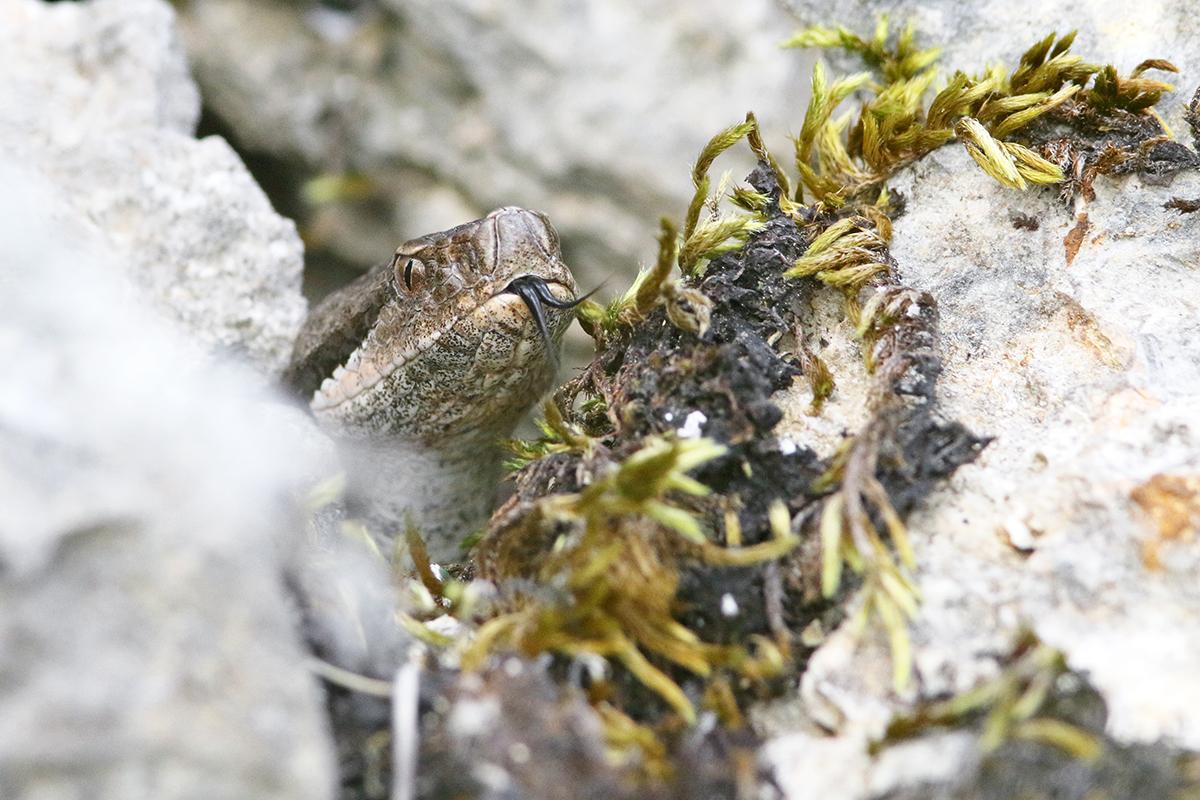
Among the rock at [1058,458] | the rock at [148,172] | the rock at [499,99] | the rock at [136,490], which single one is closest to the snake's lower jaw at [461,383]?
the rock at [136,490]

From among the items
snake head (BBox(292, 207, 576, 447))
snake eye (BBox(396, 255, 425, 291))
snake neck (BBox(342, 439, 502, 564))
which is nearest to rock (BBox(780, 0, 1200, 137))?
snake head (BBox(292, 207, 576, 447))

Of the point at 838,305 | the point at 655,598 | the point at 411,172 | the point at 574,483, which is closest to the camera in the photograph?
the point at 655,598

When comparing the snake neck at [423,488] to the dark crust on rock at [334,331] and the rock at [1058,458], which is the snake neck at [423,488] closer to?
the dark crust on rock at [334,331]

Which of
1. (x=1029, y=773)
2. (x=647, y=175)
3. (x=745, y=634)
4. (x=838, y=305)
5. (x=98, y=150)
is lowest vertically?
(x=1029, y=773)

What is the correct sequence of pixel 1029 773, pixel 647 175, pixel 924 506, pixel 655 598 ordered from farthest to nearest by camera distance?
pixel 647 175 → pixel 924 506 → pixel 655 598 → pixel 1029 773

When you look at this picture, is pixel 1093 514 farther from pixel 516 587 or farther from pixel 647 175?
pixel 647 175

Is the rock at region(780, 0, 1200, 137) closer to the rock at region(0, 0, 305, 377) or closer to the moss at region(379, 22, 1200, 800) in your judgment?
the moss at region(379, 22, 1200, 800)

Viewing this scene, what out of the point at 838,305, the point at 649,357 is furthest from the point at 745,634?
the point at 838,305

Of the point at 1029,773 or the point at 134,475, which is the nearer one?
the point at 1029,773
